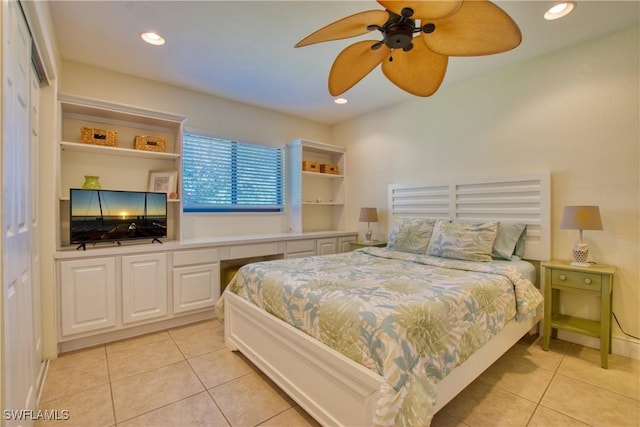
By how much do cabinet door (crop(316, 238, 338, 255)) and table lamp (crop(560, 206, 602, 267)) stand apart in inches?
100

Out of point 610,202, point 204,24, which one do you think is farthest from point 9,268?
point 610,202

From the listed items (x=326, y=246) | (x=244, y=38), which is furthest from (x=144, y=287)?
(x=244, y=38)

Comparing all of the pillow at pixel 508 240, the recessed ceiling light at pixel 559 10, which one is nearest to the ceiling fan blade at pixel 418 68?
the recessed ceiling light at pixel 559 10

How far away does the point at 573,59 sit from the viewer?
8.52 ft

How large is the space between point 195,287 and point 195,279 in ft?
0.27

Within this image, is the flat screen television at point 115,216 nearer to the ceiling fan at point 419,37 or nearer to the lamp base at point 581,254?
the ceiling fan at point 419,37

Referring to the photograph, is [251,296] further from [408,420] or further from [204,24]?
[204,24]

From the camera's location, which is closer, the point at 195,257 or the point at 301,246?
the point at 195,257

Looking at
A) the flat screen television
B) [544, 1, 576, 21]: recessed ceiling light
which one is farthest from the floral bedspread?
[544, 1, 576, 21]: recessed ceiling light

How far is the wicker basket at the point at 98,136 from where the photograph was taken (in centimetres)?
271

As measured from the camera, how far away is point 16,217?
4.30 ft

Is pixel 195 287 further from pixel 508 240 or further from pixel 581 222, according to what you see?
pixel 581 222

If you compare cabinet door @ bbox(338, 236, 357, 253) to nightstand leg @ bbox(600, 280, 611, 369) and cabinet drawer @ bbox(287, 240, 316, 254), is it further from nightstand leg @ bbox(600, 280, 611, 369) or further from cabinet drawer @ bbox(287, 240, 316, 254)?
nightstand leg @ bbox(600, 280, 611, 369)

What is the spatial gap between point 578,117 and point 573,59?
0.51 metres
